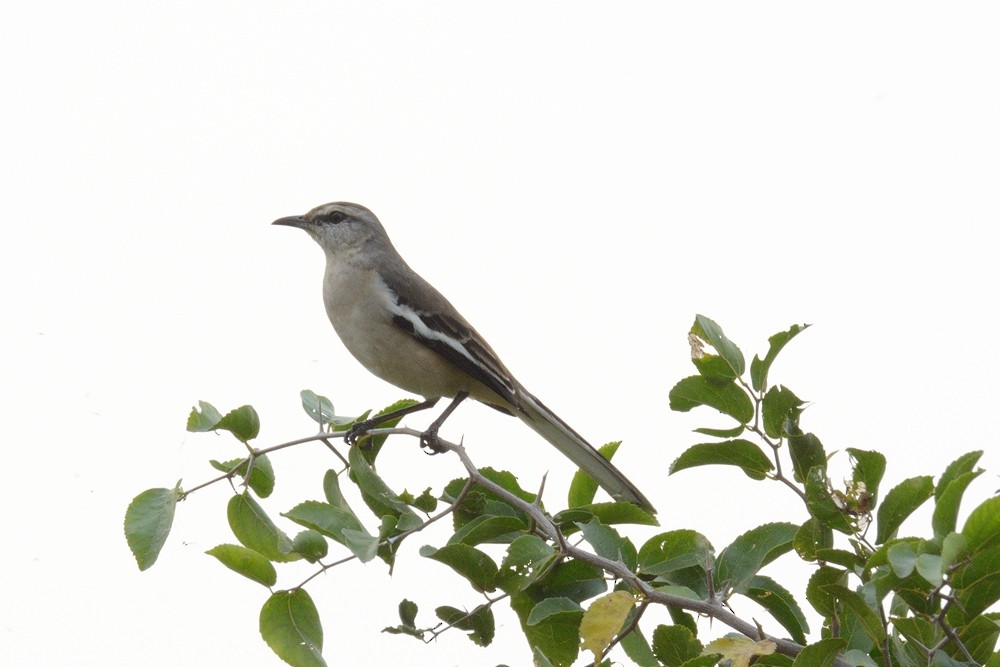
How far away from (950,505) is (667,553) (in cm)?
99

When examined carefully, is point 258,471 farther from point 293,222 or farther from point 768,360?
point 293,222

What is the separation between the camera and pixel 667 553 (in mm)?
3516

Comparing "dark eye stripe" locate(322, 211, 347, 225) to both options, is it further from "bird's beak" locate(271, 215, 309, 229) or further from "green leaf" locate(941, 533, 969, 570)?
"green leaf" locate(941, 533, 969, 570)

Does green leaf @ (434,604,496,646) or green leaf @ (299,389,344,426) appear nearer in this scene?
green leaf @ (434,604,496,646)

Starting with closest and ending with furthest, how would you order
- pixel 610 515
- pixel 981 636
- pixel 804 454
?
1. pixel 981 636
2. pixel 804 454
3. pixel 610 515

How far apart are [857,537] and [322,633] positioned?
1.65 metres

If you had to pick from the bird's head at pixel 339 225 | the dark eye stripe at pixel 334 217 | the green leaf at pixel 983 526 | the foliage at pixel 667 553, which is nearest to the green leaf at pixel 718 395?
the foliage at pixel 667 553

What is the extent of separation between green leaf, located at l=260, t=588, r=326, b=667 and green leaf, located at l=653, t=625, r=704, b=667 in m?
1.04

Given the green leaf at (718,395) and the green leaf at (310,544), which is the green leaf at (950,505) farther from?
the green leaf at (310,544)

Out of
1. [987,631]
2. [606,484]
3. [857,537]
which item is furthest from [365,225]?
[987,631]

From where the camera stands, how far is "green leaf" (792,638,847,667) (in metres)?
2.73

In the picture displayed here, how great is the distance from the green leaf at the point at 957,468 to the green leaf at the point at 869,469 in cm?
19

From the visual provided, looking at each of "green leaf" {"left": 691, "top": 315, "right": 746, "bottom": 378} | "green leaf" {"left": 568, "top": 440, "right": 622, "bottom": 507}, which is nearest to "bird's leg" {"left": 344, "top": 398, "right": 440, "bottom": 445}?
"green leaf" {"left": 568, "top": 440, "right": 622, "bottom": 507}

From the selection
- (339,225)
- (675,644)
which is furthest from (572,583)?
(339,225)
